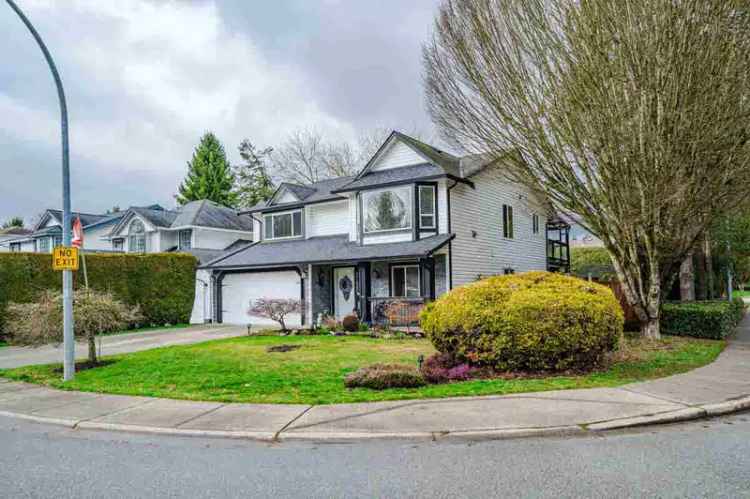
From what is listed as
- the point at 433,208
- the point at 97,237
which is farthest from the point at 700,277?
the point at 97,237

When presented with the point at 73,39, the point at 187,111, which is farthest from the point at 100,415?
the point at 187,111

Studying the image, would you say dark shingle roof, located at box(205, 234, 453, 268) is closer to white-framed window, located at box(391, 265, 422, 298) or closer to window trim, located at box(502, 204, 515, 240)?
white-framed window, located at box(391, 265, 422, 298)

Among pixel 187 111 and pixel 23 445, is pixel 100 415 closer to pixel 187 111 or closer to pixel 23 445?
pixel 23 445

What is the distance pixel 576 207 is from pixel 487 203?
778 cm

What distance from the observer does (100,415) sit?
6781 mm

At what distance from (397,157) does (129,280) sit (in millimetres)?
13137

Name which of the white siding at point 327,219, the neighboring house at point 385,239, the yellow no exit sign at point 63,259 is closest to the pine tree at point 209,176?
the neighboring house at point 385,239

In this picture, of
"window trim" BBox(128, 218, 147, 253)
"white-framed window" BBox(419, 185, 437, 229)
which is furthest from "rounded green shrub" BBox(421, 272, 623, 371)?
"window trim" BBox(128, 218, 147, 253)

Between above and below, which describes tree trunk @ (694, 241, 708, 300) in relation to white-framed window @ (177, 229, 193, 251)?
below

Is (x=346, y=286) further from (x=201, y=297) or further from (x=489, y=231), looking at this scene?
(x=201, y=297)

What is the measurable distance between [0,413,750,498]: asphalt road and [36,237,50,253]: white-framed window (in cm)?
3644

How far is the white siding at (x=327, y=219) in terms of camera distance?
21.2 metres

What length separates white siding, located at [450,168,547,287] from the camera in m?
18.0

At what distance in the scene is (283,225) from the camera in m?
23.1
